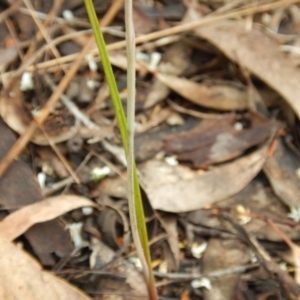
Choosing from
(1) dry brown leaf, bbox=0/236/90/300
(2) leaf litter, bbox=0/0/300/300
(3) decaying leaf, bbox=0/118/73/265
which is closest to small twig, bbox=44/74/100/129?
(2) leaf litter, bbox=0/0/300/300

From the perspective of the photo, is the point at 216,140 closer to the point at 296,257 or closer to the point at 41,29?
the point at 296,257

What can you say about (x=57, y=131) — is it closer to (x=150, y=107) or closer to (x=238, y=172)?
(x=150, y=107)

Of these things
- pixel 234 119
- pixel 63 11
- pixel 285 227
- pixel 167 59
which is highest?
pixel 63 11

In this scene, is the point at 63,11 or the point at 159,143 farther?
the point at 63,11

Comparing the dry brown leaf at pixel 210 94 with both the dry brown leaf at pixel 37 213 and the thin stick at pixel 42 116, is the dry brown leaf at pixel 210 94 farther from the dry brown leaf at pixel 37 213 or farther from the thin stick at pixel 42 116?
the dry brown leaf at pixel 37 213

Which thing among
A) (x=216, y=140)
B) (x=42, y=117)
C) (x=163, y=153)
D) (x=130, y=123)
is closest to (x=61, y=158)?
(x=42, y=117)

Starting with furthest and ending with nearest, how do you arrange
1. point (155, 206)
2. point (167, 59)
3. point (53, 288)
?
point (167, 59) < point (155, 206) < point (53, 288)

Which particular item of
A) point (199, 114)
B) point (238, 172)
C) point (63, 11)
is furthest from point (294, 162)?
point (63, 11)
